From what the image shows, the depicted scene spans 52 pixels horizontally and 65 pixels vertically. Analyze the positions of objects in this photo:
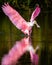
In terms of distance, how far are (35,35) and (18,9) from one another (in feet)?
2.18

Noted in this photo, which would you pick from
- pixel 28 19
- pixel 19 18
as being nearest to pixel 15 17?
pixel 19 18

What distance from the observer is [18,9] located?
627 cm

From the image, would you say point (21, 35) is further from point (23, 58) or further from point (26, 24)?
point (23, 58)

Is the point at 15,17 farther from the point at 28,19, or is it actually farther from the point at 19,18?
the point at 28,19

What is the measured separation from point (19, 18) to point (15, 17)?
0.33ft

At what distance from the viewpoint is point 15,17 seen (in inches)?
249

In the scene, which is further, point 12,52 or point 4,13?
point 4,13

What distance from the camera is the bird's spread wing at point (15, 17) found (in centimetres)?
625

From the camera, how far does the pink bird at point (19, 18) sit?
6.23 m

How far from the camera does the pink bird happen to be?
6.23 meters

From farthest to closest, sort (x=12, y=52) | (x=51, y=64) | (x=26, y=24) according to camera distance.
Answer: (x=26, y=24)
(x=12, y=52)
(x=51, y=64)

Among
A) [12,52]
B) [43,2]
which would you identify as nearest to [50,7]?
[43,2]

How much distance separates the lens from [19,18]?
247 inches

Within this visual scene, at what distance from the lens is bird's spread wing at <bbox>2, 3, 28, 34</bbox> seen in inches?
246
